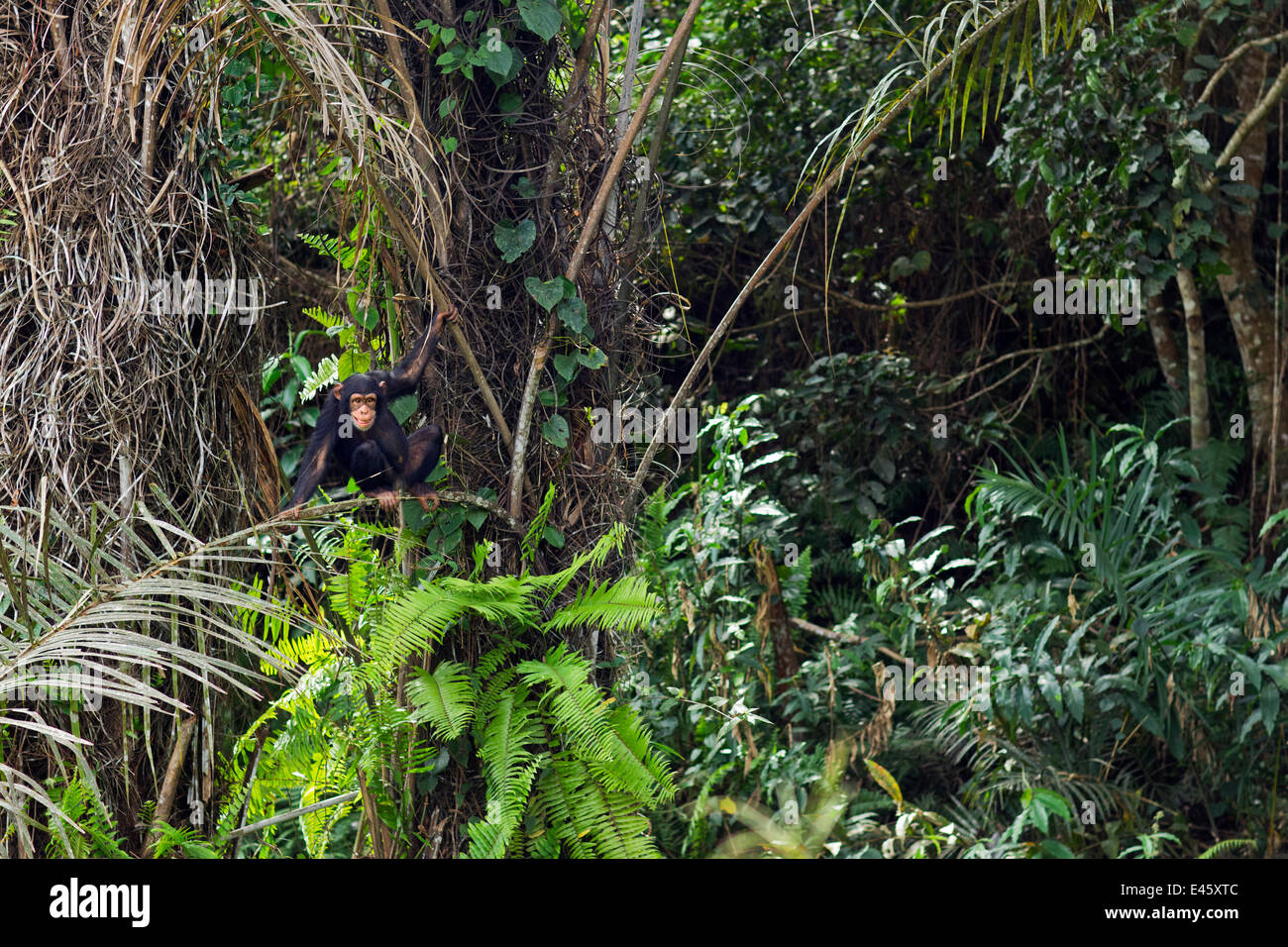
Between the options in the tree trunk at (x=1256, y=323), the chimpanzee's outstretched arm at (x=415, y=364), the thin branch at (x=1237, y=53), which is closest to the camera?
→ the chimpanzee's outstretched arm at (x=415, y=364)

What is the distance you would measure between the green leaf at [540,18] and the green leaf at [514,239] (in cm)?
46

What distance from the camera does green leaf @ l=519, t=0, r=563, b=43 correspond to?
285 cm

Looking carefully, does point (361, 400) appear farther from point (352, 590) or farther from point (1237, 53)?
point (1237, 53)

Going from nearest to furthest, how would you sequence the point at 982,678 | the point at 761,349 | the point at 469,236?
1. the point at 469,236
2. the point at 982,678
3. the point at 761,349

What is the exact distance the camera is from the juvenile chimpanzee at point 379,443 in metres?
2.84

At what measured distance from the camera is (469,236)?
3000mm

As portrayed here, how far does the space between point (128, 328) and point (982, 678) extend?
324cm

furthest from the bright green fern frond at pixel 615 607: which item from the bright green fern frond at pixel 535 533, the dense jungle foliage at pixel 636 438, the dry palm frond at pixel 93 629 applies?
the dry palm frond at pixel 93 629

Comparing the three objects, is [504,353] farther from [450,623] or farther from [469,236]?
[450,623]

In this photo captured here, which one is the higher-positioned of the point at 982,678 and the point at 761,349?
the point at 761,349

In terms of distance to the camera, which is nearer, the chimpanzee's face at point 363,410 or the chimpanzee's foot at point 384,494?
the chimpanzee's face at point 363,410

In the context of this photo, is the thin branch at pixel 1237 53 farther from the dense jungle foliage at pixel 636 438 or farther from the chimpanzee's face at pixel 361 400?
the chimpanzee's face at pixel 361 400

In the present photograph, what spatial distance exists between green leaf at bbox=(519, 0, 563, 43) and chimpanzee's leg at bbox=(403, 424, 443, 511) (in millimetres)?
994

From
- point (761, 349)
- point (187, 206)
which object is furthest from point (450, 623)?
point (761, 349)
